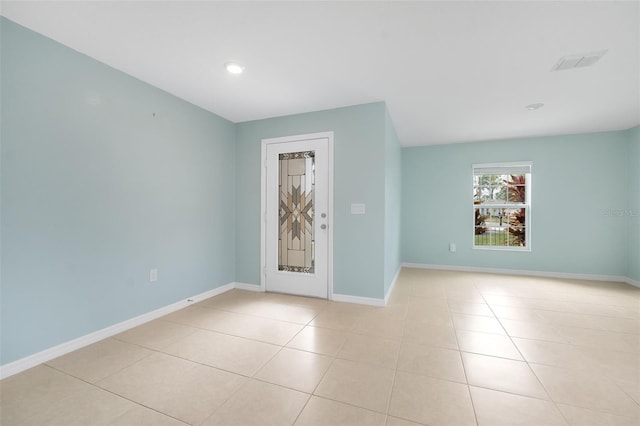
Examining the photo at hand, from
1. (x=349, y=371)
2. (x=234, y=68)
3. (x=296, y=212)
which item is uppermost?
(x=234, y=68)

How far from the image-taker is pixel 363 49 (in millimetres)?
2195

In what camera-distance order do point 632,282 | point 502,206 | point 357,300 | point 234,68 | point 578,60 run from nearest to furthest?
point 578,60 < point 234,68 < point 357,300 < point 632,282 < point 502,206

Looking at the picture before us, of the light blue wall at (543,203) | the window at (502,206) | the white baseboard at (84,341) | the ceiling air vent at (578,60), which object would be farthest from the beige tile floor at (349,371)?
the ceiling air vent at (578,60)

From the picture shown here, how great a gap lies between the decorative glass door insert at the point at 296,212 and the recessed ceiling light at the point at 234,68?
1.32 meters

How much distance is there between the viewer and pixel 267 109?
3.49 meters

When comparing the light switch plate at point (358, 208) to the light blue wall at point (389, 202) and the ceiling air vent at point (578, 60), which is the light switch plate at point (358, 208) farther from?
the ceiling air vent at point (578, 60)

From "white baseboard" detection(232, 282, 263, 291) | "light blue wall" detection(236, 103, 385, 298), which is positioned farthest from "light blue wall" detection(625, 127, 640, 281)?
"white baseboard" detection(232, 282, 263, 291)

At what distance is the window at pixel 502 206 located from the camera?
4.96 m

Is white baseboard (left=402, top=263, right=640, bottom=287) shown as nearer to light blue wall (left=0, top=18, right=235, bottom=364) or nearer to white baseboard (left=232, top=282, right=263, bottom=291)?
white baseboard (left=232, top=282, right=263, bottom=291)

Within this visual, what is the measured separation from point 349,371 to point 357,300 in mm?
1441

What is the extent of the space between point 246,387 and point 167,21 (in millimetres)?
2601

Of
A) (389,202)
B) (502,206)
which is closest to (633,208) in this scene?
(502,206)

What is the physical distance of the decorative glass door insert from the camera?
3615 mm

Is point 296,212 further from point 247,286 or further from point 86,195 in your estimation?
point 86,195
